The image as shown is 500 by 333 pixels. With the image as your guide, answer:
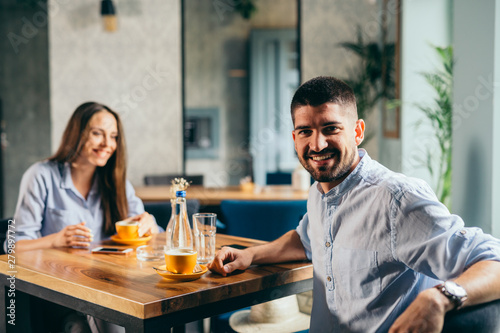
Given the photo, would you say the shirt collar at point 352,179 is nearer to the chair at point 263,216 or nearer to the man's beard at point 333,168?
the man's beard at point 333,168

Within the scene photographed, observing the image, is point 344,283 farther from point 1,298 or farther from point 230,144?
point 230,144

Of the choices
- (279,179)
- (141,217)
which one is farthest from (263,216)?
(279,179)

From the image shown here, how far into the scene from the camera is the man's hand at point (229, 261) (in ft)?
5.22

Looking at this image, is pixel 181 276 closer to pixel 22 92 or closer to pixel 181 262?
pixel 181 262

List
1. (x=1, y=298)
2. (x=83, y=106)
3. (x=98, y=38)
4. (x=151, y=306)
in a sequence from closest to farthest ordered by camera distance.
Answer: (x=151, y=306) → (x=1, y=298) → (x=83, y=106) → (x=98, y=38)

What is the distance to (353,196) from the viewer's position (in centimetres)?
148

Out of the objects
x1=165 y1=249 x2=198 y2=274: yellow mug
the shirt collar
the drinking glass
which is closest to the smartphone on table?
the drinking glass

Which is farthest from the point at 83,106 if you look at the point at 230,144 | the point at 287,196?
the point at 230,144

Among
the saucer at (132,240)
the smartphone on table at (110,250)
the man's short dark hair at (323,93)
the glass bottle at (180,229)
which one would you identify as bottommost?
the smartphone on table at (110,250)

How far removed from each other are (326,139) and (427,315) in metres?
0.55

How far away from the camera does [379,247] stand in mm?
1388

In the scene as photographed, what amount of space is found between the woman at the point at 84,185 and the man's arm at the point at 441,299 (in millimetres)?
1331

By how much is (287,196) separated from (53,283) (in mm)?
2456

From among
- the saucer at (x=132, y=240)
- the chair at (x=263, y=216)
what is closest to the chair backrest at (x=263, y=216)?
the chair at (x=263, y=216)
